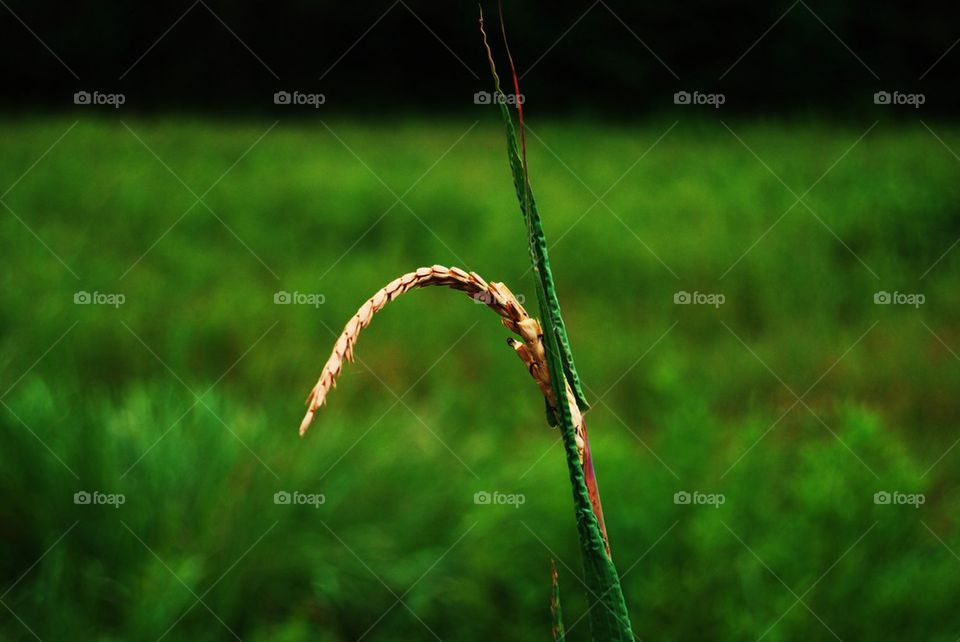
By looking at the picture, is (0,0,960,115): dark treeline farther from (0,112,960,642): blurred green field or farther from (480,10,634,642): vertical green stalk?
(480,10,634,642): vertical green stalk

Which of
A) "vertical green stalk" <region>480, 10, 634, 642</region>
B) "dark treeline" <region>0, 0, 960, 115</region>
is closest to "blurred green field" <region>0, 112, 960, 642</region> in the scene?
"dark treeline" <region>0, 0, 960, 115</region>

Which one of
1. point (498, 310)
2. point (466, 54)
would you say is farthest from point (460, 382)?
point (466, 54)

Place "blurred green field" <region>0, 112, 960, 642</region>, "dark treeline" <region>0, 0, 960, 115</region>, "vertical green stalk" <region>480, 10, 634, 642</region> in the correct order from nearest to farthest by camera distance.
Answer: "vertical green stalk" <region>480, 10, 634, 642</region> → "blurred green field" <region>0, 112, 960, 642</region> → "dark treeline" <region>0, 0, 960, 115</region>

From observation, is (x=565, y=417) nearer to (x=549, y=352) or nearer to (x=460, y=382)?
(x=549, y=352)

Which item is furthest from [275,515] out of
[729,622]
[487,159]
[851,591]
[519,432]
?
[487,159]

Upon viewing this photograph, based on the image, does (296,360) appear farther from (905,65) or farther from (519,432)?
(905,65)

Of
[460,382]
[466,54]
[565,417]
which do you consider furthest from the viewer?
[466,54]

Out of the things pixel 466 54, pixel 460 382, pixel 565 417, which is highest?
pixel 466 54
